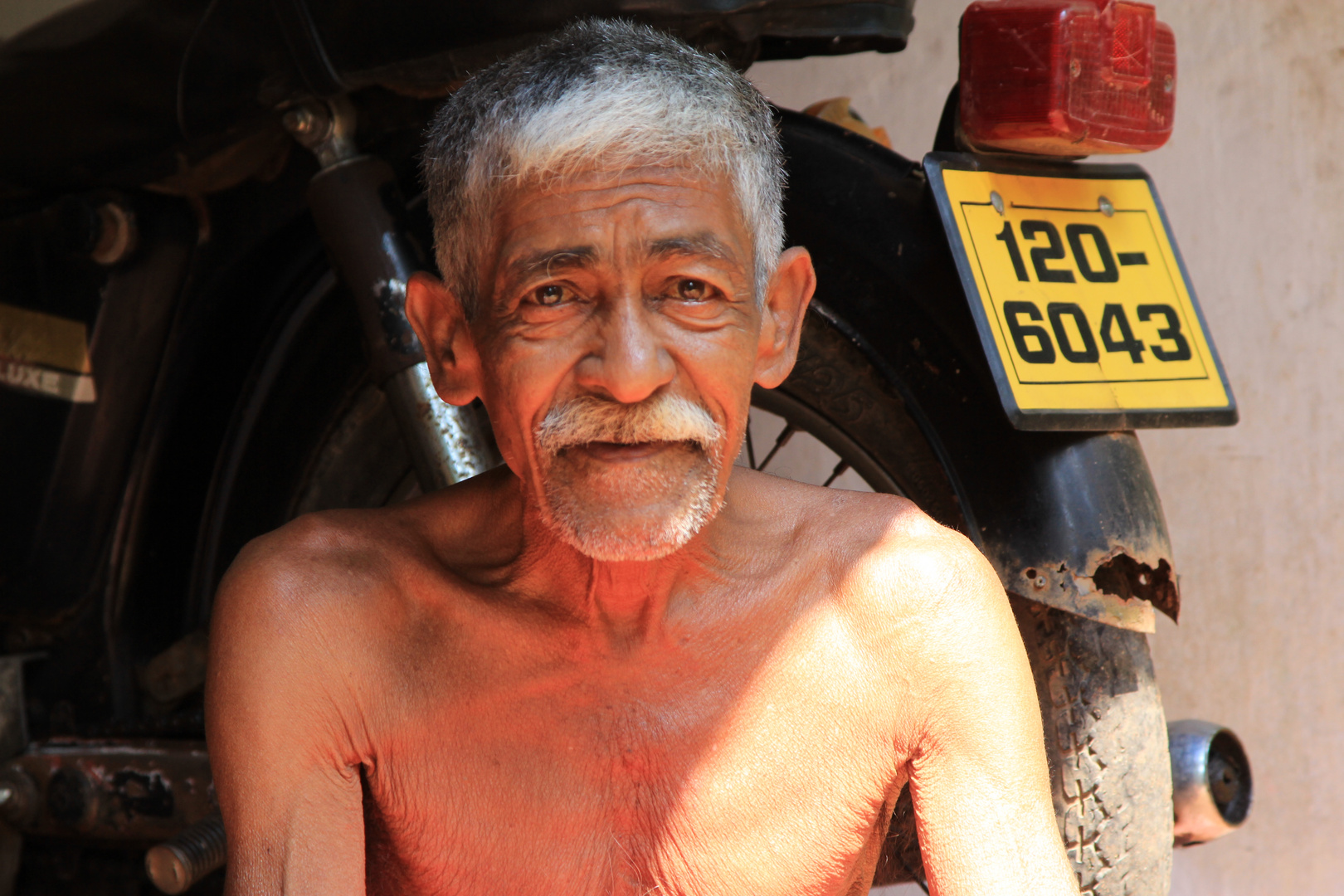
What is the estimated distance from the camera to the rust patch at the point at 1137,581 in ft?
5.72

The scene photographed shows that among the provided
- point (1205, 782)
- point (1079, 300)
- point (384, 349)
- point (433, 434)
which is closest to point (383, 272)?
point (384, 349)

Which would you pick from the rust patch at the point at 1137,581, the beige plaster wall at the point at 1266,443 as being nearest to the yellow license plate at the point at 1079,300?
the rust patch at the point at 1137,581

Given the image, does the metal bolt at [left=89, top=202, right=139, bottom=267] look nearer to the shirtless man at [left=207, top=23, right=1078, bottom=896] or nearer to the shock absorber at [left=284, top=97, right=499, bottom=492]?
the shock absorber at [left=284, top=97, right=499, bottom=492]

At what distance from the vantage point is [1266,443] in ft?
10.4

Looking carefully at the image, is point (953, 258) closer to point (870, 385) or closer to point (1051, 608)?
point (870, 385)

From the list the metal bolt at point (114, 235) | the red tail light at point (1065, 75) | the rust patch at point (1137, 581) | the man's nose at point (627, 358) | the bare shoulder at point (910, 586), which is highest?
the metal bolt at point (114, 235)

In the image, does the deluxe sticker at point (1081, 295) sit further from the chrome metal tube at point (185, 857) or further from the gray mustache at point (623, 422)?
the chrome metal tube at point (185, 857)

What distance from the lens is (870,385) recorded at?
1932mm

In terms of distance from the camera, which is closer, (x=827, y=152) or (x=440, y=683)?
(x=440, y=683)

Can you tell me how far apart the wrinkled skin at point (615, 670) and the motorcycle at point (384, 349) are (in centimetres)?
27

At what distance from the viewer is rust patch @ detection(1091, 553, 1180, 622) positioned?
174 centimetres

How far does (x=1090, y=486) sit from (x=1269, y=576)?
1.65 m

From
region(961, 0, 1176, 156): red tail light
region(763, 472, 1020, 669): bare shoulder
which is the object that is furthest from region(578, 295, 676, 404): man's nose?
region(961, 0, 1176, 156): red tail light

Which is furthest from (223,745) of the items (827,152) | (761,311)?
(827,152)
